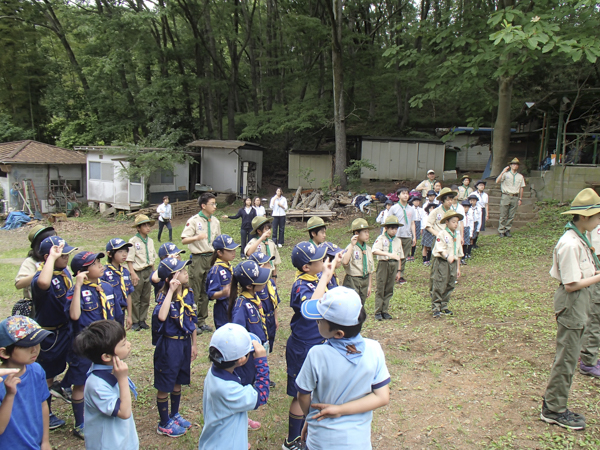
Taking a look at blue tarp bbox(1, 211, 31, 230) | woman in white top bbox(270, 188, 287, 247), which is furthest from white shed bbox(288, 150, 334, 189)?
blue tarp bbox(1, 211, 31, 230)

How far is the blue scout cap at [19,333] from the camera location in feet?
8.84

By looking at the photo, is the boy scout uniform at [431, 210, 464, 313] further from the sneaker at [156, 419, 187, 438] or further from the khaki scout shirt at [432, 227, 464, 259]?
the sneaker at [156, 419, 187, 438]

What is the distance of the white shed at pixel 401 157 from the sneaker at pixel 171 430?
61.8ft

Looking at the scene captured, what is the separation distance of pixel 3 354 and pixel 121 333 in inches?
29.0

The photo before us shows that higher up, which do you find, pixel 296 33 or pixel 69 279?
pixel 296 33

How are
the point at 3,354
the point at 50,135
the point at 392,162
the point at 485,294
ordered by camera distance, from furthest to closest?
the point at 50,135
the point at 392,162
the point at 485,294
the point at 3,354

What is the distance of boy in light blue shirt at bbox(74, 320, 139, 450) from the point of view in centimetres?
272

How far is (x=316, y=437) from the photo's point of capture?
251 cm

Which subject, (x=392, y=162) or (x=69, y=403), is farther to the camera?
(x=392, y=162)

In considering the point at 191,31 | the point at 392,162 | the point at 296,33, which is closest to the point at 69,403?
the point at 392,162

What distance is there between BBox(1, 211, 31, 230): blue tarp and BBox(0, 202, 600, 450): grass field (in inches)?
445

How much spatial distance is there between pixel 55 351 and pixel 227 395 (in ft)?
8.48

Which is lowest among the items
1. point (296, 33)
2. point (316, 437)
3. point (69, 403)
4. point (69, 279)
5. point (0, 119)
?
point (69, 403)

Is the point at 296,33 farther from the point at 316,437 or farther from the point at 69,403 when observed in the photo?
the point at 316,437
